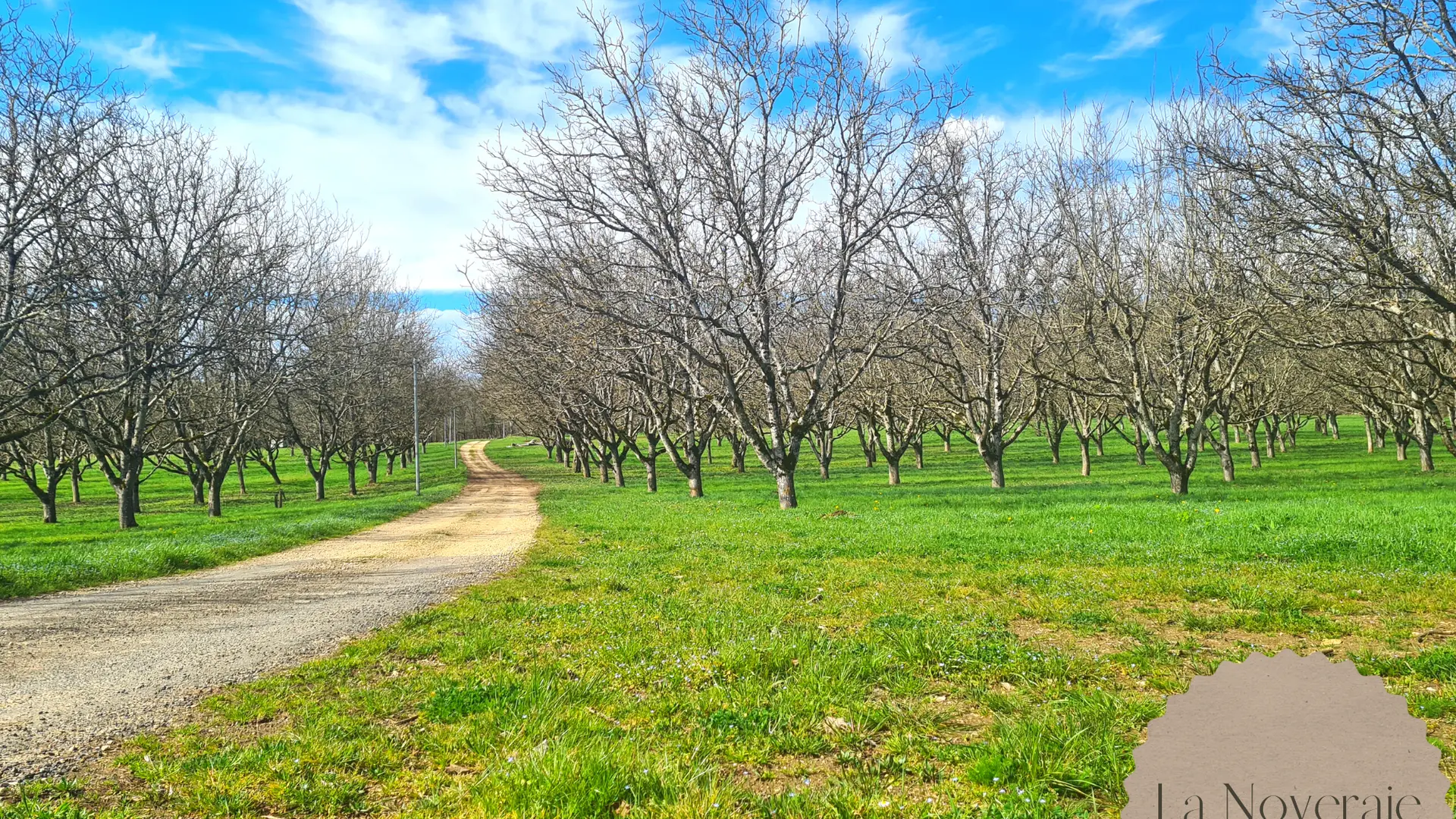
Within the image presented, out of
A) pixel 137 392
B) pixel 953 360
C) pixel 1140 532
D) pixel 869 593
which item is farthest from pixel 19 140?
pixel 953 360

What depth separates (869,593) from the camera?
9.28 meters

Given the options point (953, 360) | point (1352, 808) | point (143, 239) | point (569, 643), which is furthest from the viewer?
point (953, 360)

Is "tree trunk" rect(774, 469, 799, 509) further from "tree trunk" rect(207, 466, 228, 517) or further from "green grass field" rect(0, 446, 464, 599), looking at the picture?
"tree trunk" rect(207, 466, 228, 517)

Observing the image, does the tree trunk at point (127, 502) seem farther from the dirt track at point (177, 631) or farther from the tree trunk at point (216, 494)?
the dirt track at point (177, 631)

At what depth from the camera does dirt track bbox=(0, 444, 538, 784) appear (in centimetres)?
518

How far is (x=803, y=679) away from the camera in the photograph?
5766 millimetres

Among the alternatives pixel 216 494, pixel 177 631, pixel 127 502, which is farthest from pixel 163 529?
pixel 177 631

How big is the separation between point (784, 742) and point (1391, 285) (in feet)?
50.5

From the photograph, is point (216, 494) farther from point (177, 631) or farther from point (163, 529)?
point (177, 631)

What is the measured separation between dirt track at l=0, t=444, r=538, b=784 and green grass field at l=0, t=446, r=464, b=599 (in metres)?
0.81

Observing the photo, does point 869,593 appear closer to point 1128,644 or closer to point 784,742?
point 1128,644

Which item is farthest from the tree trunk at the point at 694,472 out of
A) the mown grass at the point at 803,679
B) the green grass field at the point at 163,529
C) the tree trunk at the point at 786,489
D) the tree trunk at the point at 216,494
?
the tree trunk at the point at 216,494

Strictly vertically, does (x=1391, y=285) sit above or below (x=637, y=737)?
above

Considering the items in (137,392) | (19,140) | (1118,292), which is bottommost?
(137,392)
